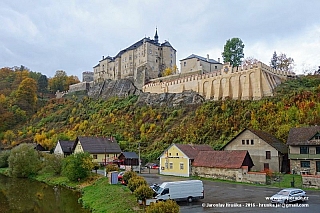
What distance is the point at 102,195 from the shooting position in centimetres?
2692

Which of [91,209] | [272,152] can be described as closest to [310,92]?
[272,152]

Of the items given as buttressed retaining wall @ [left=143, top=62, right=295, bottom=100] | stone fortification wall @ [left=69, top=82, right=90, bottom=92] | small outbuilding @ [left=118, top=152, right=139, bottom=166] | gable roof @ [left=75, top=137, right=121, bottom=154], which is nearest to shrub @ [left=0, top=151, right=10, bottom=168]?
gable roof @ [left=75, top=137, right=121, bottom=154]

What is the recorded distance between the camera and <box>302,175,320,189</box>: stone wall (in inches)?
995

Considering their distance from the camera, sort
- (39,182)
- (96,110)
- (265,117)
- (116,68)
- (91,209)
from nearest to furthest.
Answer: (91,209), (39,182), (265,117), (96,110), (116,68)

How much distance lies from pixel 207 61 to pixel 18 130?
62.6m

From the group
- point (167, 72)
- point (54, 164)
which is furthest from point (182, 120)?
point (54, 164)

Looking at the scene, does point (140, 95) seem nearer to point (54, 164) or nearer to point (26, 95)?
point (54, 164)

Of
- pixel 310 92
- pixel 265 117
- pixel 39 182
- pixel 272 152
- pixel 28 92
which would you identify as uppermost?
pixel 28 92

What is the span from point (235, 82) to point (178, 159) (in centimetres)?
3064

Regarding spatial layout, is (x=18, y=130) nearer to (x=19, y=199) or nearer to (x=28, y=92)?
(x=28, y=92)

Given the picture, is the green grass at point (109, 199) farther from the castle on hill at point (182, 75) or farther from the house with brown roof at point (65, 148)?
the castle on hill at point (182, 75)

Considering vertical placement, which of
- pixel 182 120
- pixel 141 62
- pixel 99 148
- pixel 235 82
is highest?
pixel 141 62

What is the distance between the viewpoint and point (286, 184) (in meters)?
27.8

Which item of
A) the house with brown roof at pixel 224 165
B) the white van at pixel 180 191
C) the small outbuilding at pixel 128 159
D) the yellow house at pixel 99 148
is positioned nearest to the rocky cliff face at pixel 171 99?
the yellow house at pixel 99 148
